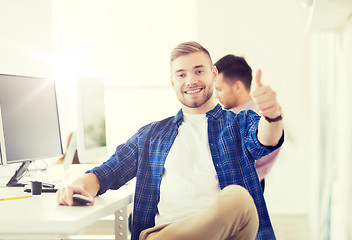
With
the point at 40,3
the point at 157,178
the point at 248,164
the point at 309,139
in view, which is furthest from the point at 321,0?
the point at 309,139

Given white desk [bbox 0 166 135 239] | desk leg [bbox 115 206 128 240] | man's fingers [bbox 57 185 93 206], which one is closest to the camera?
white desk [bbox 0 166 135 239]

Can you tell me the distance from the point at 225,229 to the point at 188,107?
60 centimetres

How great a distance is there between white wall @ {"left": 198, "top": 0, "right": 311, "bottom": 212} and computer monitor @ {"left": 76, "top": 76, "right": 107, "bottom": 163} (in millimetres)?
1998

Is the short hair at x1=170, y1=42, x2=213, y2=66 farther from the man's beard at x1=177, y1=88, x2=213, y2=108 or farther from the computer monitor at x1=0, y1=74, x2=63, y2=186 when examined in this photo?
the computer monitor at x1=0, y1=74, x2=63, y2=186

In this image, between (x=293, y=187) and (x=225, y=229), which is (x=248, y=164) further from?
(x=293, y=187)

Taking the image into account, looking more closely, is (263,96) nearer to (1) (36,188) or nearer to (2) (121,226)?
(1) (36,188)

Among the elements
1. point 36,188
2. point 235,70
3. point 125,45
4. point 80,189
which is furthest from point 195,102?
point 125,45

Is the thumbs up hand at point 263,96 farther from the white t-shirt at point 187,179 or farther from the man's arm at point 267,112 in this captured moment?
the white t-shirt at point 187,179

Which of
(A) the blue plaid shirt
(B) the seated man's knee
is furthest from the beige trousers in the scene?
(A) the blue plaid shirt

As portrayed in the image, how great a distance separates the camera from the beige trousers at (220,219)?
105cm

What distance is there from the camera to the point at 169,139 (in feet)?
4.94

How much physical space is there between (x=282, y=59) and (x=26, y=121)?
2.65m

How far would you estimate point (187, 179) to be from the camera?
1.39 m

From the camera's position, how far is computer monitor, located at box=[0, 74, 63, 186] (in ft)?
5.33
